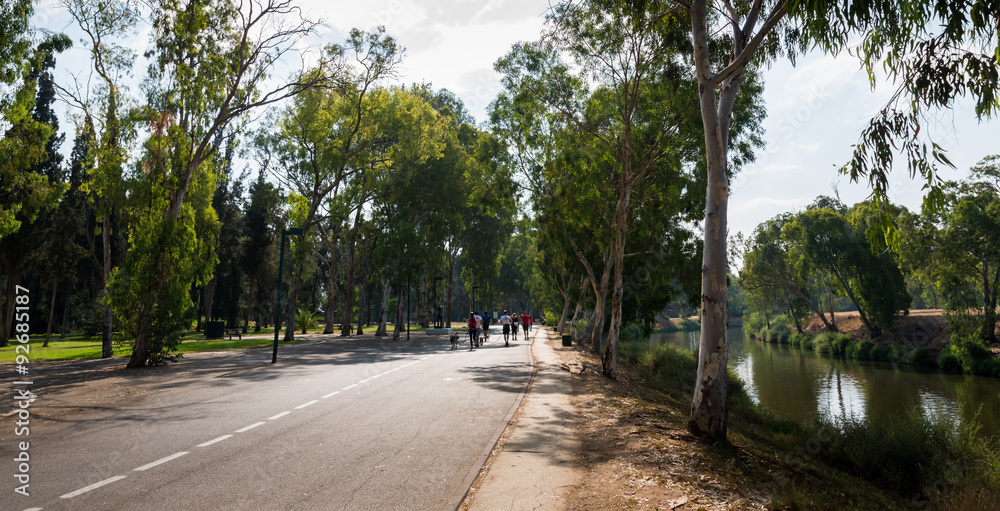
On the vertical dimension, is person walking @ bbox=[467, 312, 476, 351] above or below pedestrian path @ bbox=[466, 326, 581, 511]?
above

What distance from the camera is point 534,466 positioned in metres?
6.55

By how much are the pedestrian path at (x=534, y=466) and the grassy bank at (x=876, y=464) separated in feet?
6.89

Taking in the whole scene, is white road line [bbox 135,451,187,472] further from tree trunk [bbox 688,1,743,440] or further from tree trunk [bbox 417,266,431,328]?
tree trunk [bbox 417,266,431,328]

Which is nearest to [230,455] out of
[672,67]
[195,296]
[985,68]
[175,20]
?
[985,68]

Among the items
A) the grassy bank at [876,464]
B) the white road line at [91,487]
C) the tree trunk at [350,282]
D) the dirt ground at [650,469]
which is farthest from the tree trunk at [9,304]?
the grassy bank at [876,464]

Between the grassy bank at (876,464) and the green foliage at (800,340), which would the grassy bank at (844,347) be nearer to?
the green foliage at (800,340)

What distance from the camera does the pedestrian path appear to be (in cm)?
533

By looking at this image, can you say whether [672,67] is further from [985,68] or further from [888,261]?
[888,261]

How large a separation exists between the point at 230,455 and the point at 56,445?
2.73 metres

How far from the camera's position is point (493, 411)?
10.5 meters

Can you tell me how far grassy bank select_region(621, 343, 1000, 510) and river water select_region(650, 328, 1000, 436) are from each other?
3.69 metres

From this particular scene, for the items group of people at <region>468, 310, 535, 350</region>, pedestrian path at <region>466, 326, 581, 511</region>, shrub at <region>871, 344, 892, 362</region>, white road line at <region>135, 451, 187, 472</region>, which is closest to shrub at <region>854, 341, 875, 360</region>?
shrub at <region>871, 344, 892, 362</region>

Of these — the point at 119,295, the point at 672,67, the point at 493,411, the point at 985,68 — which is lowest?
the point at 493,411

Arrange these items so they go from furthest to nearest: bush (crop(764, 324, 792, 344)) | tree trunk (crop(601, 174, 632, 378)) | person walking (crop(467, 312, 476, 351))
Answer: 1. bush (crop(764, 324, 792, 344))
2. person walking (crop(467, 312, 476, 351))
3. tree trunk (crop(601, 174, 632, 378))
